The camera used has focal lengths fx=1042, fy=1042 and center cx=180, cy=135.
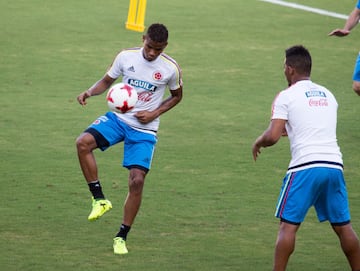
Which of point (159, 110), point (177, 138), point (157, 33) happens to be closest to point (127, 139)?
point (159, 110)

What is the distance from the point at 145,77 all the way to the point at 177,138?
4303mm

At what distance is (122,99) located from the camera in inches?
412

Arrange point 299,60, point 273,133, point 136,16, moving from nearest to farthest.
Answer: point 273,133
point 299,60
point 136,16

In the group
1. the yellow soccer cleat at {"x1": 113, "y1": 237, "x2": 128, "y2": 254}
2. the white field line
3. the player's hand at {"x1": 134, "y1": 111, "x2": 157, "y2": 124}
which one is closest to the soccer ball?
the player's hand at {"x1": 134, "y1": 111, "x2": 157, "y2": 124}

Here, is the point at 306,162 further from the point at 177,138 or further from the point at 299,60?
the point at 177,138

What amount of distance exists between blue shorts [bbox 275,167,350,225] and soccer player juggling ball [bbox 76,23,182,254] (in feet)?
6.27

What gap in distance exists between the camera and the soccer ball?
10477mm

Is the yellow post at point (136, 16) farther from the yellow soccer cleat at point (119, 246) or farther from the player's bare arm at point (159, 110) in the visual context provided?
the yellow soccer cleat at point (119, 246)

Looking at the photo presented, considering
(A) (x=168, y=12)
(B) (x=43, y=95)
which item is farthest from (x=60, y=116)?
(A) (x=168, y=12)

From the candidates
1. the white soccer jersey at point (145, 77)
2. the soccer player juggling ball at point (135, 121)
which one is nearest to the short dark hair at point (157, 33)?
the soccer player juggling ball at point (135, 121)

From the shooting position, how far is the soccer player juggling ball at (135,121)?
10461mm

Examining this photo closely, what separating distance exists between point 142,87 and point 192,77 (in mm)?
7574

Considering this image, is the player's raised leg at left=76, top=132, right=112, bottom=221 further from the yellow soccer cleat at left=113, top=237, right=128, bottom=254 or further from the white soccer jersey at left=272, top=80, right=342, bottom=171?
the white soccer jersey at left=272, top=80, right=342, bottom=171

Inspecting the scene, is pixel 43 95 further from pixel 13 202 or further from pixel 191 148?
pixel 13 202
